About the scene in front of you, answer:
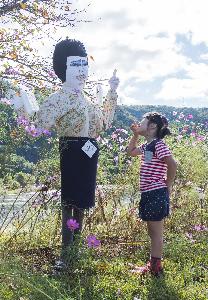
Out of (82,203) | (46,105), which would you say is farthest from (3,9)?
(82,203)

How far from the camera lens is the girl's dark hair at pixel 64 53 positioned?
3.83m

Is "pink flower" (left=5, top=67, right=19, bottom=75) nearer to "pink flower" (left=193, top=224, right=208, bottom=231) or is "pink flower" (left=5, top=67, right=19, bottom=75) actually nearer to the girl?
the girl

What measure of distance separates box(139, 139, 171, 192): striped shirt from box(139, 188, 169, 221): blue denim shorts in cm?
5

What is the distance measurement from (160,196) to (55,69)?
1.29 meters

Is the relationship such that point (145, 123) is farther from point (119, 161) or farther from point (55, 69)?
point (119, 161)

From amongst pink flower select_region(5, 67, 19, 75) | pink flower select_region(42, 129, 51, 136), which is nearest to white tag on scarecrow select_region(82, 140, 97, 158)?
pink flower select_region(42, 129, 51, 136)

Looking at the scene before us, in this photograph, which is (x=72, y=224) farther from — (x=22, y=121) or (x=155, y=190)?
(x=22, y=121)

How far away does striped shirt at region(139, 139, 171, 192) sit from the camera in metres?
3.83

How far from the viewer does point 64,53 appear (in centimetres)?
384

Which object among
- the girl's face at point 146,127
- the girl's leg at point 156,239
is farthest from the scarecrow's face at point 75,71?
the girl's leg at point 156,239

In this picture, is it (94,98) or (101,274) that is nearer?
(101,274)

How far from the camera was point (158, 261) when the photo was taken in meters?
3.80

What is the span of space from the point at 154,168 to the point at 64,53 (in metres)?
1.13

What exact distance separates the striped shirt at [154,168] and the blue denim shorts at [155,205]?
46 mm
